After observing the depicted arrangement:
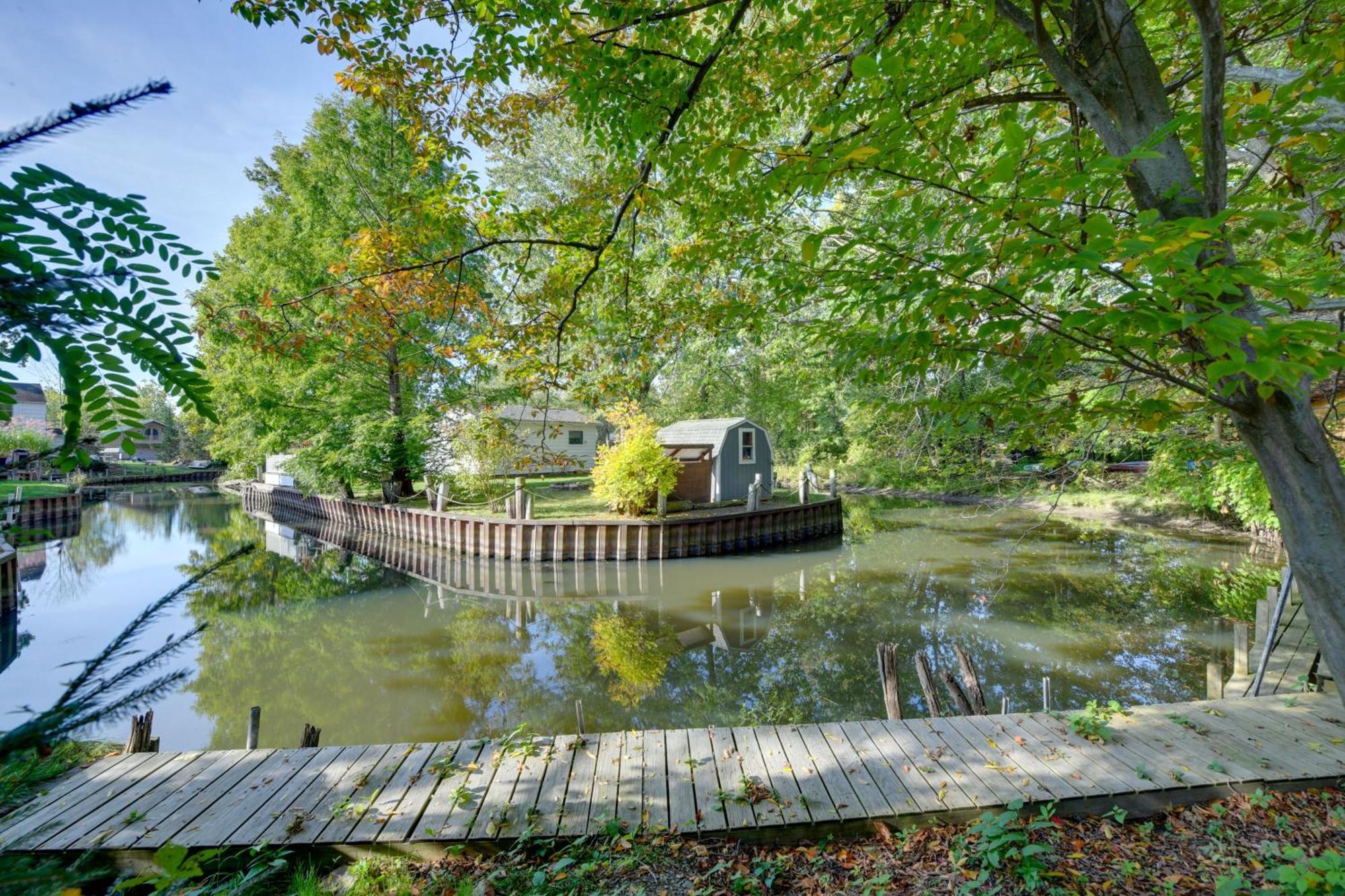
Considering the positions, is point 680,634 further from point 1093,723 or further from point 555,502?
point 555,502

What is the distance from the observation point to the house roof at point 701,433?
712 inches

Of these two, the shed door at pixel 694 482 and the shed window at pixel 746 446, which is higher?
the shed window at pixel 746 446

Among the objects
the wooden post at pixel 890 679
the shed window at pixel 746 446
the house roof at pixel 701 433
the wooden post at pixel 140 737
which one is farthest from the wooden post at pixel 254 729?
the shed window at pixel 746 446

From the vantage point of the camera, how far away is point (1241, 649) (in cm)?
571

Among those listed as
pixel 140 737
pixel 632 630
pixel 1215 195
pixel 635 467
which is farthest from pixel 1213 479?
pixel 140 737

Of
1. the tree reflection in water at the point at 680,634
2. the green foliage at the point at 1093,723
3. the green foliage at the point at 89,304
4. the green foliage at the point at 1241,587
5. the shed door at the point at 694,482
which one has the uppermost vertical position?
the green foliage at the point at 89,304

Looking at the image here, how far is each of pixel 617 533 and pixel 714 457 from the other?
479cm

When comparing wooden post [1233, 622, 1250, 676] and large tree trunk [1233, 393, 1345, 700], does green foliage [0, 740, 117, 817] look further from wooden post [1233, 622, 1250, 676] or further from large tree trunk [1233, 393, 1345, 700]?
wooden post [1233, 622, 1250, 676]

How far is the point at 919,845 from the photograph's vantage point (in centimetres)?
330

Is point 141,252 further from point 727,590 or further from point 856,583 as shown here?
point 856,583

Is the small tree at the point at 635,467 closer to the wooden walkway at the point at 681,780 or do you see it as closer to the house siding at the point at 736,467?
the house siding at the point at 736,467

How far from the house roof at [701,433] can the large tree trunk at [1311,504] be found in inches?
621

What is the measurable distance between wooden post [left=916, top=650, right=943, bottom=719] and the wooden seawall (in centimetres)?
953

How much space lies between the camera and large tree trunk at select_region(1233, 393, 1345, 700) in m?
2.05
